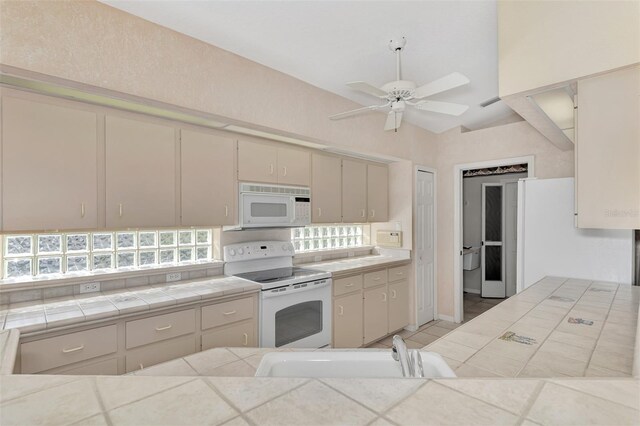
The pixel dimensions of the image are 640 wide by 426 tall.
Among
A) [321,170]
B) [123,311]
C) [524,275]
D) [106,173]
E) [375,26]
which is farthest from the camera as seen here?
[321,170]

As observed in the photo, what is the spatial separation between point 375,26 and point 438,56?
27.7 inches

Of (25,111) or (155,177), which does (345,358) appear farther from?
(25,111)

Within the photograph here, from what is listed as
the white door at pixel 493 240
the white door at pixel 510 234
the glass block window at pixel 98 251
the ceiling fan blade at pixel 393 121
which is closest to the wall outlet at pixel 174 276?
the glass block window at pixel 98 251

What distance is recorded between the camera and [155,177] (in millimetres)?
2260

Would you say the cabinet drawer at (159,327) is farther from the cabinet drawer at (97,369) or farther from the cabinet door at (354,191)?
the cabinet door at (354,191)

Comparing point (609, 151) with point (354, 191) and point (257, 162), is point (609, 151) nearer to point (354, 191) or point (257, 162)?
point (257, 162)

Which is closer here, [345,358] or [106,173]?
[345,358]

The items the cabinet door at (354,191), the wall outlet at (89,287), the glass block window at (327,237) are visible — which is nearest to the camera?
the wall outlet at (89,287)

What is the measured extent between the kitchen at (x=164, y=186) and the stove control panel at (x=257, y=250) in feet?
0.25

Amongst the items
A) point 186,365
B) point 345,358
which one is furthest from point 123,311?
point 345,358

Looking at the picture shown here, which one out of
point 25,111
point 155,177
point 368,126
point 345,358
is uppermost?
point 368,126

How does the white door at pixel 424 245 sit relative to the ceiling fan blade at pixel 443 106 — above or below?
below

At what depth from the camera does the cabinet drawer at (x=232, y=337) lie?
7.51ft

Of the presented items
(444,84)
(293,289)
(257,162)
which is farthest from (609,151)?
(257,162)
